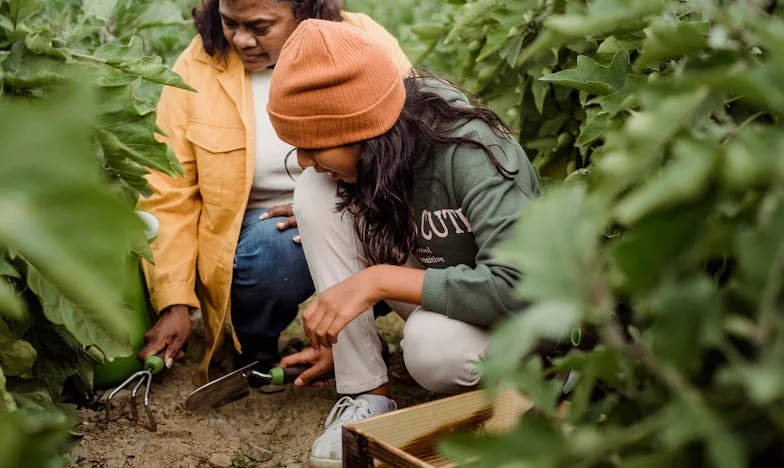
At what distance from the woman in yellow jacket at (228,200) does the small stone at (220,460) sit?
333 mm

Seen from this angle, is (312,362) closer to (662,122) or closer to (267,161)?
(267,161)

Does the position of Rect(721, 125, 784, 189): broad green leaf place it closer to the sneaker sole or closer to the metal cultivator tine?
the sneaker sole

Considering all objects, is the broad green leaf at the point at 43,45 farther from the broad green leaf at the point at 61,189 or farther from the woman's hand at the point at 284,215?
the broad green leaf at the point at 61,189

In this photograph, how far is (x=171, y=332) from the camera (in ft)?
7.76

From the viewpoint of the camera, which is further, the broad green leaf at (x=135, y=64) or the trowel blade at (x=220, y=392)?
the trowel blade at (x=220, y=392)

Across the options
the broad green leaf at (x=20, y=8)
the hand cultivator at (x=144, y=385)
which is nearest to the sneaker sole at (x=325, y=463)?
the hand cultivator at (x=144, y=385)

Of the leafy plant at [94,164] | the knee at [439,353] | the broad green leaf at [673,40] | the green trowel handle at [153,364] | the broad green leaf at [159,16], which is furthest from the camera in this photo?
the broad green leaf at [159,16]

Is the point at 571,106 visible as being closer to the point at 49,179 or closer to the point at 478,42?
the point at 478,42

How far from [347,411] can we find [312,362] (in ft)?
0.98

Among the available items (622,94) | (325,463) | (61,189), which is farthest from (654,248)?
(325,463)

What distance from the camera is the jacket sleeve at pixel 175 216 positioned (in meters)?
2.34

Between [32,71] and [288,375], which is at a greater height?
[32,71]

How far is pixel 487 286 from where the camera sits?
1822mm

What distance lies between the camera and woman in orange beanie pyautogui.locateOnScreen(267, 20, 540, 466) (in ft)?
5.93
